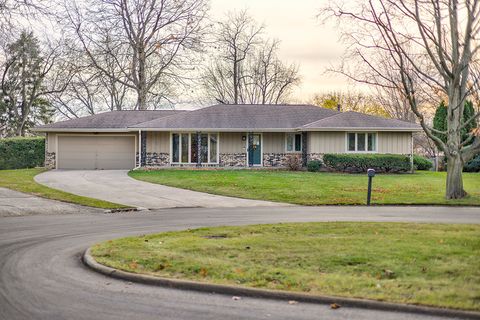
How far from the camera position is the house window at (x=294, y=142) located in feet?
108

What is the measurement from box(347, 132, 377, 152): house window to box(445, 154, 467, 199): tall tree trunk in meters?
12.2

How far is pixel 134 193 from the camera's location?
2031cm

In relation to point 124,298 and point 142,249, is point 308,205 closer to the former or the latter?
point 142,249

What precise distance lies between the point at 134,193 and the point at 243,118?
47.6ft

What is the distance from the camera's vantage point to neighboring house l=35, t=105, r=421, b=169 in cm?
3136

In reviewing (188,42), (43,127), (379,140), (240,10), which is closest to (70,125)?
(43,127)

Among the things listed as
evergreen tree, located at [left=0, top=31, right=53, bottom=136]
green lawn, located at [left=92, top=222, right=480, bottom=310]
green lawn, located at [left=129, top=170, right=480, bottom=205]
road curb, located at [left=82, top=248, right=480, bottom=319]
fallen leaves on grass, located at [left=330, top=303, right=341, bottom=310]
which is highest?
evergreen tree, located at [left=0, top=31, right=53, bottom=136]

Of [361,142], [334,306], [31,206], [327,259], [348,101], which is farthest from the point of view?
[348,101]

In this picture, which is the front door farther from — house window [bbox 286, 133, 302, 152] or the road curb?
the road curb

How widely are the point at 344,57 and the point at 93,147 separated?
19716mm

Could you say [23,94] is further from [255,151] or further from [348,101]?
[348,101]

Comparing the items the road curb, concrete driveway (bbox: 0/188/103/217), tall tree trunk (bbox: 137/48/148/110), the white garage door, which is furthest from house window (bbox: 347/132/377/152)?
the road curb

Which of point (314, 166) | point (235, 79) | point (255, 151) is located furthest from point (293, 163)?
point (235, 79)

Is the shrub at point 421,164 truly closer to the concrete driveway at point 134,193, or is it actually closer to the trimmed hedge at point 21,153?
the concrete driveway at point 134,193
